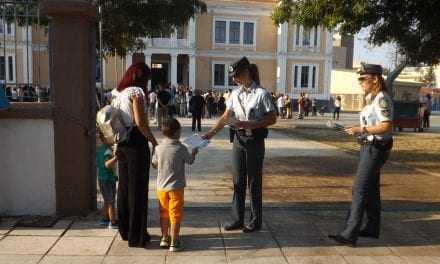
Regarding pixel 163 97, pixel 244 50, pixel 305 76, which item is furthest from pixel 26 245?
pixel 305 76

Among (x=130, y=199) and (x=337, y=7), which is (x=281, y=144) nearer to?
(x=337, y=7)

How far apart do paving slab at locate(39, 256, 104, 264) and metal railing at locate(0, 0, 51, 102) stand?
1.99m

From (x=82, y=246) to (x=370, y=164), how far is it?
296 centimetres

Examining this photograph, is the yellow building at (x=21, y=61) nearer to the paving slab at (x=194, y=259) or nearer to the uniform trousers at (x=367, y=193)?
the paving slab at (x=194, y=259)

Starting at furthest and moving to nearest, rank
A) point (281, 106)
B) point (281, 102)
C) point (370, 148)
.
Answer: point (281, 102), point (281, 106), point (370, 148)

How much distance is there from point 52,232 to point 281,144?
409 inches

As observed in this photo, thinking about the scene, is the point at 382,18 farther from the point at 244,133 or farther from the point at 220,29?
the point at 220,29

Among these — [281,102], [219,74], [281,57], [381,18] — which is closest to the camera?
[381,18]

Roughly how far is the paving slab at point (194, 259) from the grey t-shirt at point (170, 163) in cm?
64

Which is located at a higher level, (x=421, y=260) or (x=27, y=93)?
(x=27, y=93)

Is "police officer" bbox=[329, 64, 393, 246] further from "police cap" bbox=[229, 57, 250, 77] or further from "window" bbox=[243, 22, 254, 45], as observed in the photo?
"window" bbox=[243, 22, 254, 45]

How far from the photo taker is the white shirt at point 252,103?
16.8 feet

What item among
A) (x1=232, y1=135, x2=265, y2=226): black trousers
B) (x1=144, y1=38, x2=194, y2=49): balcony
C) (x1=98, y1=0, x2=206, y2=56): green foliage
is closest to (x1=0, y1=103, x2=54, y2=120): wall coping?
(x1=232, y1=135, x2=265, y2=226): black trousers

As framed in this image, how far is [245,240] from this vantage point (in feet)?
16.7
